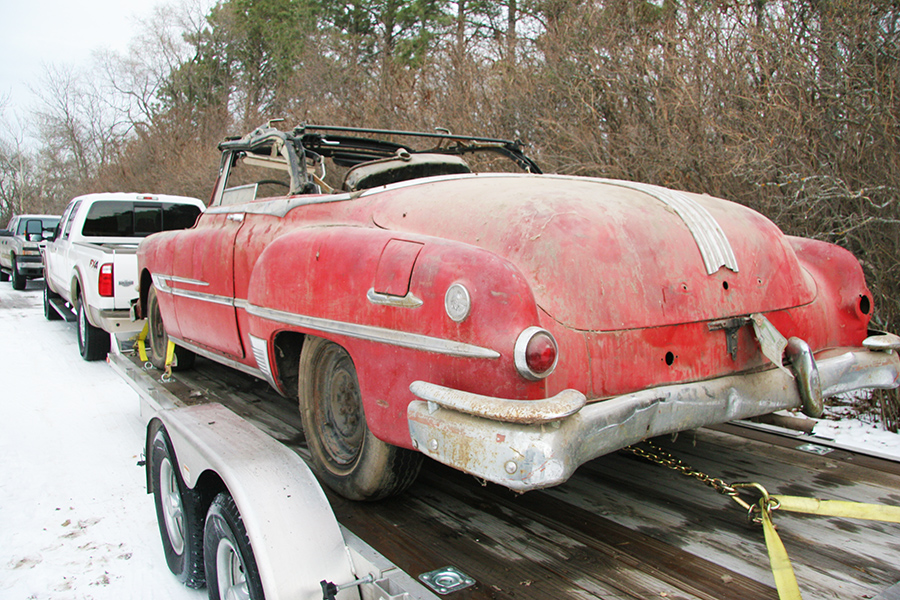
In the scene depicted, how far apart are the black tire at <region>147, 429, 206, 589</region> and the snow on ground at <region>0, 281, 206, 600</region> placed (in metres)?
0.11

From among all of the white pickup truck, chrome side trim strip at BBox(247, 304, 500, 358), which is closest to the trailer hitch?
chrome side trim strip at BBox(247, 304, 500, 358)

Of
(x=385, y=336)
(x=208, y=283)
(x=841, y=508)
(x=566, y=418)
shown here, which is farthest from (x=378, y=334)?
(x=208, y=283)

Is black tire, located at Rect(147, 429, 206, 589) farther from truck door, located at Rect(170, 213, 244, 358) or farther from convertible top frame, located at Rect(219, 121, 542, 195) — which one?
convertible top frame, located at Rect(219, 121, 542, 195)

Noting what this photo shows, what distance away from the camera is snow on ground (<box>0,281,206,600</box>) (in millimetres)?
2904

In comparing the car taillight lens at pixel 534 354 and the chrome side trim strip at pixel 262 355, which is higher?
the car taillight lens at pixel 534 354

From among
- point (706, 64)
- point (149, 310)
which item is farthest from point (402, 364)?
point (706, 64)

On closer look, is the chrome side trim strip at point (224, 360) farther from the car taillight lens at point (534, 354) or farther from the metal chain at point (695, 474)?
the metal chain at point (695, 474)

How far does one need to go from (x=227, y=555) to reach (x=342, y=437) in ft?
2.28

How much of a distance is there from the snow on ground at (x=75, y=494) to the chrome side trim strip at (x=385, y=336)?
4.25 feet

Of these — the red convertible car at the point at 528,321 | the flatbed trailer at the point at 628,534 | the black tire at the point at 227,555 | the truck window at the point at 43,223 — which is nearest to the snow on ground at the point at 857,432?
the flatbed trailer at the point at 628,534

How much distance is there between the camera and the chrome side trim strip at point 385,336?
205 cm

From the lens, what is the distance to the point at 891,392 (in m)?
4.70

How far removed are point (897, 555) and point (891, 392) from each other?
2.92 meters

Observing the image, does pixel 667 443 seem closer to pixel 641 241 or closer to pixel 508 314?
pixel 641 241
